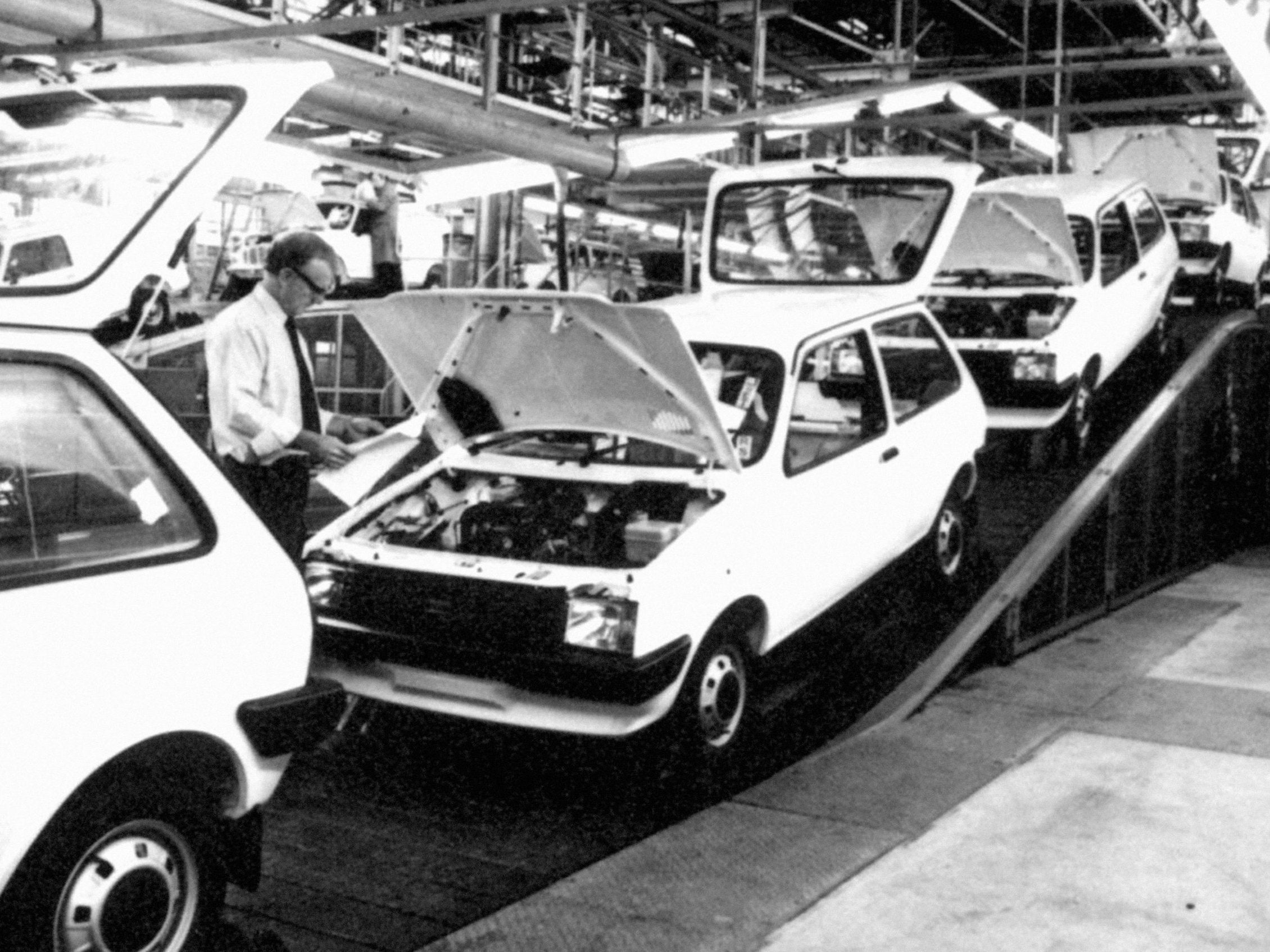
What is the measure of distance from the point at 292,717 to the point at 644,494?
2.46m

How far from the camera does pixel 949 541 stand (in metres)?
7.15

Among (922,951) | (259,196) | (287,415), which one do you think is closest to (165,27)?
(287,415)

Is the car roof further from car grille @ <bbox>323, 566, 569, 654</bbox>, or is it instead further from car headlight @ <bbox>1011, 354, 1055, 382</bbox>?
car grille @ <bbox>323, 566, 569, 654</bbox>

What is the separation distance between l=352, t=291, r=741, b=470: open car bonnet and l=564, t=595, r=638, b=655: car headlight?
899 millimetres

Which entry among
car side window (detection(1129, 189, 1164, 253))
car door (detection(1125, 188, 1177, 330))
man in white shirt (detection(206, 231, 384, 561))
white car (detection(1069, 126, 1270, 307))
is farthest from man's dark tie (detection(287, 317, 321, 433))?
white car (detection(1069, 126, 1270, 307))

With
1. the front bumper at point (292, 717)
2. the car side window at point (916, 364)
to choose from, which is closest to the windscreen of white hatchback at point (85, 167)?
the front bumper at point (292, 717)

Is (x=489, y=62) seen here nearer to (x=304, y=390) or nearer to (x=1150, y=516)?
(x=304, y=390)

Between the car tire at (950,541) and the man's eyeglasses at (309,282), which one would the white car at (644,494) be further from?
the man's eyeglasses at (309,282)

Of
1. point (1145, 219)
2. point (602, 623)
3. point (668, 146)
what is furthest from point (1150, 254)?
point (602, 623)

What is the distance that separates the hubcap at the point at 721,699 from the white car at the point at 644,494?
1 centimetres

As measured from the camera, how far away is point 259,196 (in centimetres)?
1497

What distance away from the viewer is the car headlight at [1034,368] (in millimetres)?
8703

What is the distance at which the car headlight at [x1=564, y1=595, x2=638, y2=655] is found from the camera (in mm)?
4609

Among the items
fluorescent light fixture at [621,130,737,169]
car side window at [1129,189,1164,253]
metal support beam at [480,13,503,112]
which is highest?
metal support beam at [480,13,503,112]
